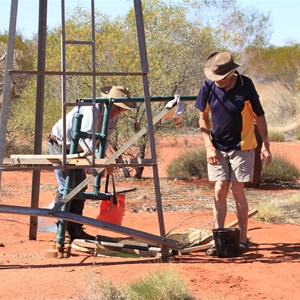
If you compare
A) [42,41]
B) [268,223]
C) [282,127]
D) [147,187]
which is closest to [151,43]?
Result: [147,187]

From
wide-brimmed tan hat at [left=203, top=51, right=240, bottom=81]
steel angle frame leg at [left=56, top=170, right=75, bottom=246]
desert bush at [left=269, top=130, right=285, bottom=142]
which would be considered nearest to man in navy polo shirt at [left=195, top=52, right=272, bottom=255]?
wide-brimmed tan hat at [left=203, top=51, right=240, bottom=81]

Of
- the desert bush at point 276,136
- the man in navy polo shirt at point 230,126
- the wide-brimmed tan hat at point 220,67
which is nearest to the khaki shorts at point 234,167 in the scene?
the man in navy polo shirt at point 230,126

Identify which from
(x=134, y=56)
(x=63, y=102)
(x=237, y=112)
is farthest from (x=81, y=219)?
(x=134, y=56)

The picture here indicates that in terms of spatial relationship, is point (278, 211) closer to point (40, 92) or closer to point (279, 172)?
point (40, 92)

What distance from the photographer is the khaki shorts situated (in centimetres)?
805

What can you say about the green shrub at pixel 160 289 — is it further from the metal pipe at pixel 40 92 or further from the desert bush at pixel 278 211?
the desert bush at pixel 278 211

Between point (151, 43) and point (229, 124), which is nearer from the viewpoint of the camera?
point (229, 124)

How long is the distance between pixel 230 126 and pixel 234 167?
38cm

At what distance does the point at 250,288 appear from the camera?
657cm

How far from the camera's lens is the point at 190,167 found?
16109mm

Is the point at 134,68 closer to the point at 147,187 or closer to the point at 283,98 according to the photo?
the point at 147,187

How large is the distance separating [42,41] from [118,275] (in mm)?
2556

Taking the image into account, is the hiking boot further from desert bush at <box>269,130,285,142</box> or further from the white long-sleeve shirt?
desert bush at <box>269,130,285,142</box>

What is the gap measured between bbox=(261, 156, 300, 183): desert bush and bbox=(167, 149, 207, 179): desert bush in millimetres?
1293
